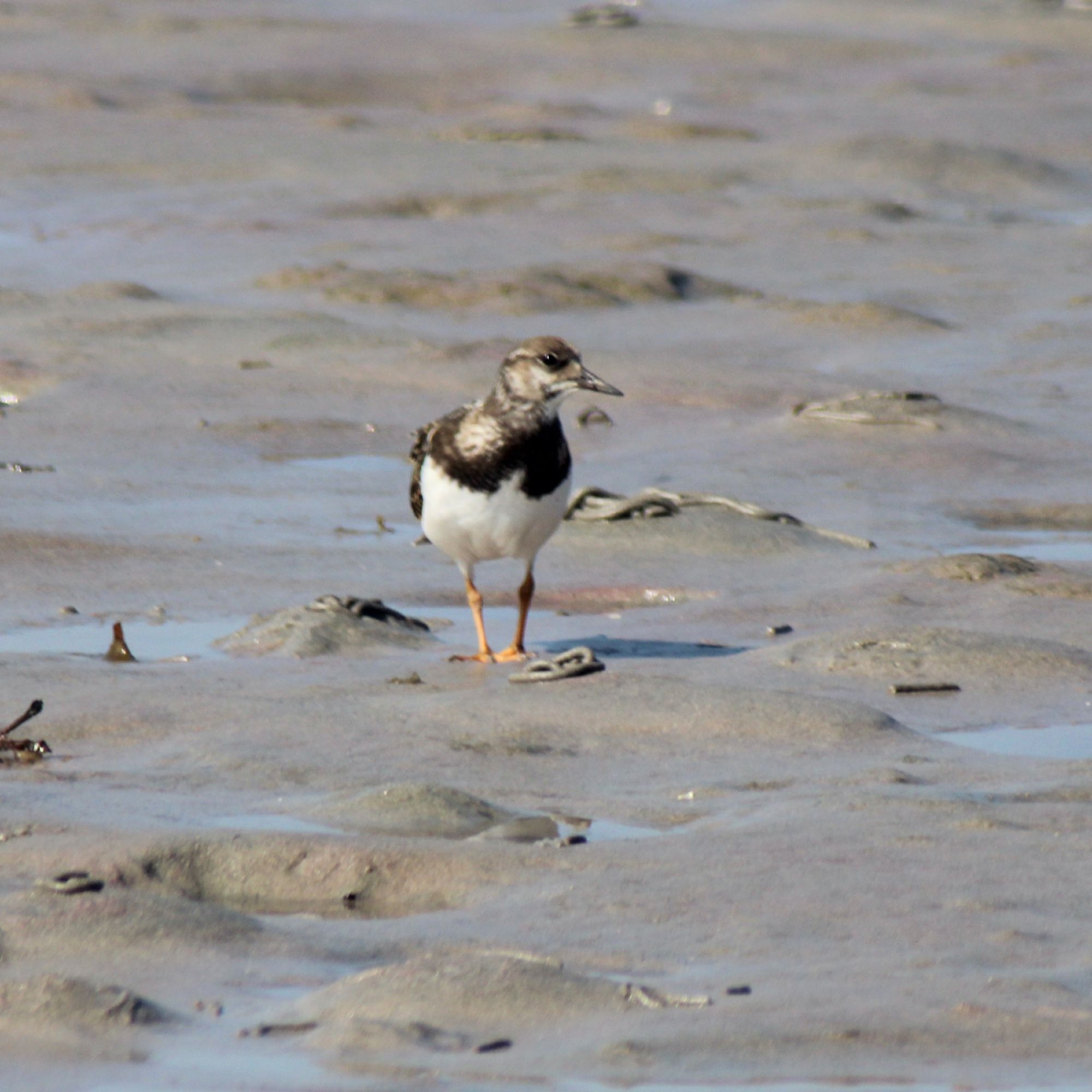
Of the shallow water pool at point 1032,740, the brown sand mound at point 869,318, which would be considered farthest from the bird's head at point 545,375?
the brown sand mound at point 869,318

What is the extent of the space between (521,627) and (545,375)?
2.88 ft

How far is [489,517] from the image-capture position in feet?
23.2

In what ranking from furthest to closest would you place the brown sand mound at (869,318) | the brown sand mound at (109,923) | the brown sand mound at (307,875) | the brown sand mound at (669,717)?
the brown sand mound at (869,318)
the brown sand mound at (669,717)
the brown sand mound at (307,875)
the brown sand mound at (109,923)

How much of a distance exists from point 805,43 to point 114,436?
1705cm

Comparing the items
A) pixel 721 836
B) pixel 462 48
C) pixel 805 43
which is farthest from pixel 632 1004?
pixel 805 43

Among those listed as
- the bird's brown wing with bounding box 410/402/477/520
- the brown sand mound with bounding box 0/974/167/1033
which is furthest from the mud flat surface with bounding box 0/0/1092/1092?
the bird's brown wing with bounding box 410/402/477/520

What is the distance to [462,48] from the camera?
24.0 metres

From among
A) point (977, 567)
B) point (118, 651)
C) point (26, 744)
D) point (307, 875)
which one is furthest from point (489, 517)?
point (307, 875)

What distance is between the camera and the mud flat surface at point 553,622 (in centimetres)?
380

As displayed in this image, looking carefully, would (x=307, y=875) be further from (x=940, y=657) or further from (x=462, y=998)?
(x=940, y=657)

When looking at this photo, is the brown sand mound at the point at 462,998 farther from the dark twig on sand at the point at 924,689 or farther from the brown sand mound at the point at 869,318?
the brown sand mound at the point at 869,318

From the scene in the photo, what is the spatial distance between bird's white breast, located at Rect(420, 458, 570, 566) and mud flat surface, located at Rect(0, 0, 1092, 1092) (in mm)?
362

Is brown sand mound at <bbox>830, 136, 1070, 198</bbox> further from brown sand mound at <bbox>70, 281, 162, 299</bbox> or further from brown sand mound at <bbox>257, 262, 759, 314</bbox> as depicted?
brown sand mound at <bbox>70, 281, 162, 299</bbox>

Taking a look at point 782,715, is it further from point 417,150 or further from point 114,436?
point 417,150
